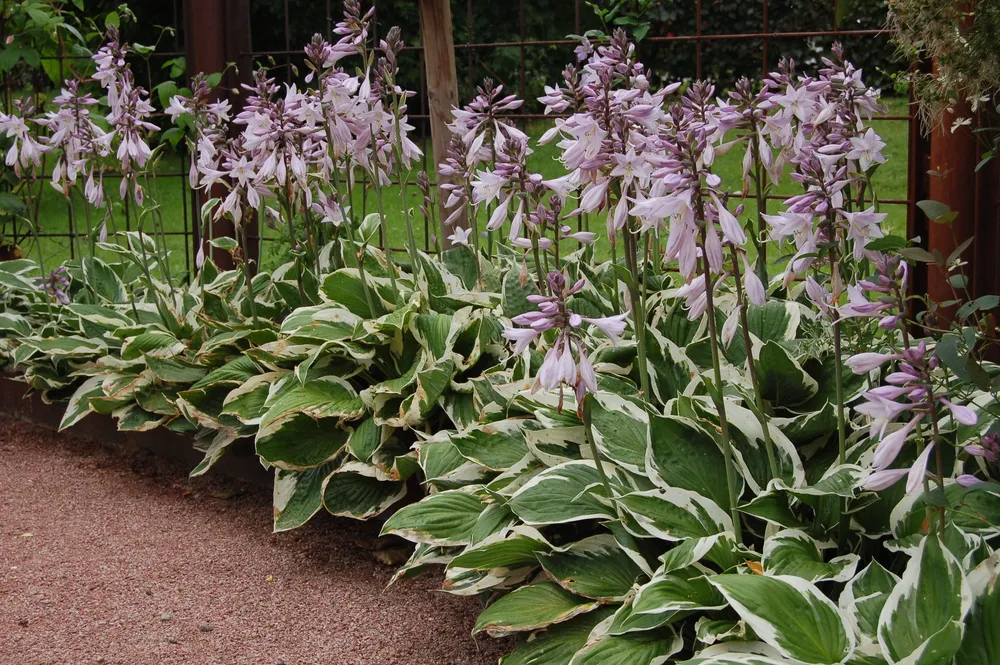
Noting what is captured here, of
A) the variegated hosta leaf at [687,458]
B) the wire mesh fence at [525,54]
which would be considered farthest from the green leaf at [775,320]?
the wire mesh fence at [525,54]

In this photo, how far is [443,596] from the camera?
2.82m

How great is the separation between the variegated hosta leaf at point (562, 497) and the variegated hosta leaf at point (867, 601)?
0.54 metres

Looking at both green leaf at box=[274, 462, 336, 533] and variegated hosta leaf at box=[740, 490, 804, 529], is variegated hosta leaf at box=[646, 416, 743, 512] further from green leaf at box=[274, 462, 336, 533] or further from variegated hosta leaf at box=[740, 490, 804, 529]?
green leaf at box=[274, 462, 336, 533]

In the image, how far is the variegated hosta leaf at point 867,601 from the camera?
1825mm

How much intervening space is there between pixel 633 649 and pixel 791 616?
343 mm

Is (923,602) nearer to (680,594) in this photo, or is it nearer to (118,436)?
(680,594)

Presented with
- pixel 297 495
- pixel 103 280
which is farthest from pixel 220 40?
pixel 297 495

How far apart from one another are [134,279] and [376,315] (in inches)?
71.9

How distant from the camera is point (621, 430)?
244cm

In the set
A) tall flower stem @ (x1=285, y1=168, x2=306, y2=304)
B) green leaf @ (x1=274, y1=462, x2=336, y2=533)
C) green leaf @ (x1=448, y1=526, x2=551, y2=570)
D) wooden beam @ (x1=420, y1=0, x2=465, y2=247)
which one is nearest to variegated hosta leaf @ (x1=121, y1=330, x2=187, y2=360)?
tall flower stem @ (x1=285, y1=168, x2=306, y2=304)

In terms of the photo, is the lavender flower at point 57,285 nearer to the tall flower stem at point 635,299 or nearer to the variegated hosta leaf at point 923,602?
the tall flower stem at point 635,299

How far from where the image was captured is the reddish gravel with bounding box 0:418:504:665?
8.54 ft

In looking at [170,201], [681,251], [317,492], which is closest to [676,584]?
[681,251]

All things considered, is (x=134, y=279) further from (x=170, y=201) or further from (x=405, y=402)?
(x=170, y=201)
